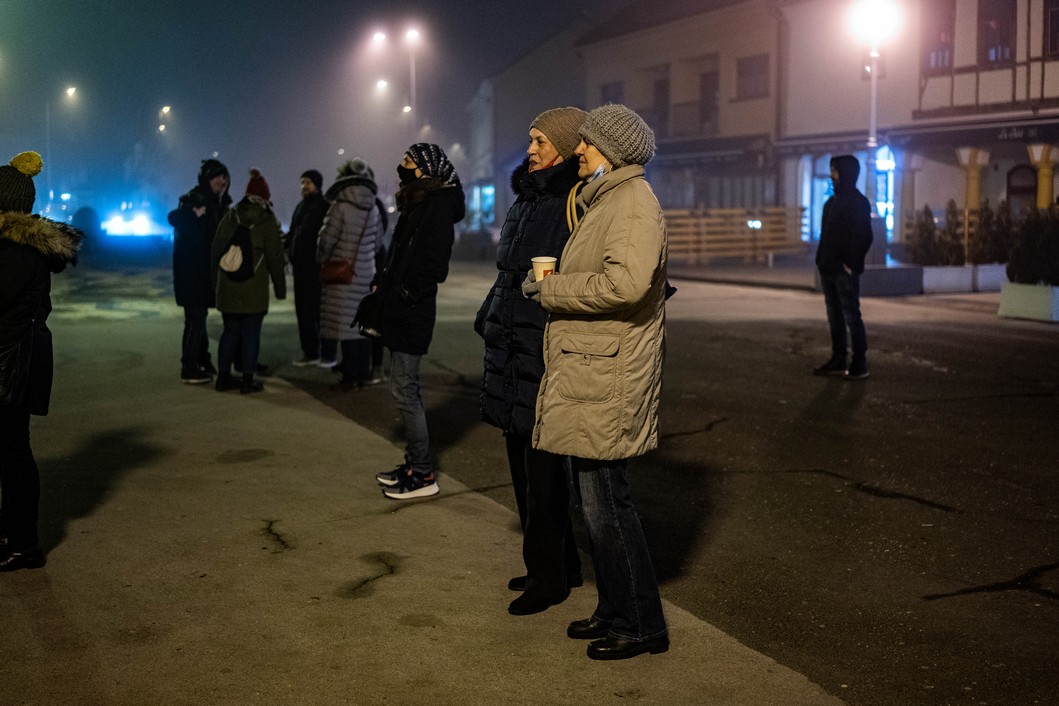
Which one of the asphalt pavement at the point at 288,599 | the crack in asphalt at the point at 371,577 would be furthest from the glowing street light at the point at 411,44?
the crack in asphalt at the point at 371,577

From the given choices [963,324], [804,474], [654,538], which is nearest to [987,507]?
[804,474]

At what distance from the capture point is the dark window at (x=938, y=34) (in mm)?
30266

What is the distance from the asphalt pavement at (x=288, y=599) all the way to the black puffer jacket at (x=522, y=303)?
0.80m

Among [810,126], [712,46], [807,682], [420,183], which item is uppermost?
[712,46]

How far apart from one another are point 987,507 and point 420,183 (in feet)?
11.1

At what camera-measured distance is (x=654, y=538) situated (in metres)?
5.74

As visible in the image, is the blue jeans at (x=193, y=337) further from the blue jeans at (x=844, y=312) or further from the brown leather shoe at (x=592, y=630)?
the brown leather shoe at (x=592, y=630)

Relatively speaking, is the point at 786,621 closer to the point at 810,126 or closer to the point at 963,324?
the point at 963,324

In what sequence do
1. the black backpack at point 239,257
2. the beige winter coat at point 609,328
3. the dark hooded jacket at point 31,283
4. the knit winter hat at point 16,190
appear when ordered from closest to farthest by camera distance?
the beige winter coat at point 609,328 < the dark hooded jacket at point 31,283 < the knit winter hat at point 16,190 < the black backpack at point 239,257

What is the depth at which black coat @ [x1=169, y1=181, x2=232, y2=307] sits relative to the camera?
10297 millimetres

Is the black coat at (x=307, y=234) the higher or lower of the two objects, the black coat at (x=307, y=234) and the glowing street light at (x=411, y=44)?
the lower

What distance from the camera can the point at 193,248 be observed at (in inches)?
407

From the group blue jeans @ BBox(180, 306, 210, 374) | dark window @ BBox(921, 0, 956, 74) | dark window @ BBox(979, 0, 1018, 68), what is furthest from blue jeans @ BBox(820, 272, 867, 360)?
dark window @ BBox(921, 0, 956, 74)

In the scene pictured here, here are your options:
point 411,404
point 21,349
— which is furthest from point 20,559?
point 411,404
